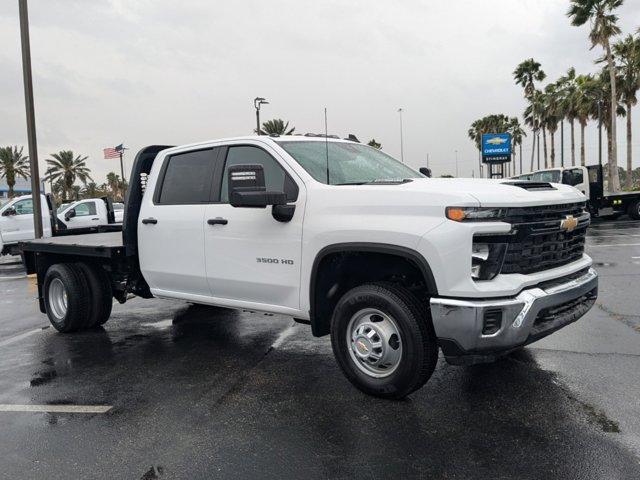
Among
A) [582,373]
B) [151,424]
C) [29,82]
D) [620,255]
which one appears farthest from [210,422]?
[29,82]

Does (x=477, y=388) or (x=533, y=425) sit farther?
(x=477, y=388)

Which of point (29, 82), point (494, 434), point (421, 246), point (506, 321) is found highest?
point (29, 82)

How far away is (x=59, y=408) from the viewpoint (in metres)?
4.29

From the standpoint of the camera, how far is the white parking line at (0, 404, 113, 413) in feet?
13.8

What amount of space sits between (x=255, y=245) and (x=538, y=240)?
7.21ft

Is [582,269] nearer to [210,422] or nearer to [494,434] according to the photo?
[494,434]

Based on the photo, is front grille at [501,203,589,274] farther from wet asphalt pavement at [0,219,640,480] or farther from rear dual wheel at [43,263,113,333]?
rear dual wheel at [43,263,113,333]

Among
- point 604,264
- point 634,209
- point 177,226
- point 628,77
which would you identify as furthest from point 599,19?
point 177,226

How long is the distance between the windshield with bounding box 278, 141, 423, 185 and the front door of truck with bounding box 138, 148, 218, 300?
0.93 m

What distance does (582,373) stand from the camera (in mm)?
4598

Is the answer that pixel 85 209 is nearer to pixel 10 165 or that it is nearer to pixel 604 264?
pixel 604 264

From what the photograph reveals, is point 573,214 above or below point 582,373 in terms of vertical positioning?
above

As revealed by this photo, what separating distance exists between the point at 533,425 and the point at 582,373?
47.1 inches

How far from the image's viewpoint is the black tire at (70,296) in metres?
6.50
